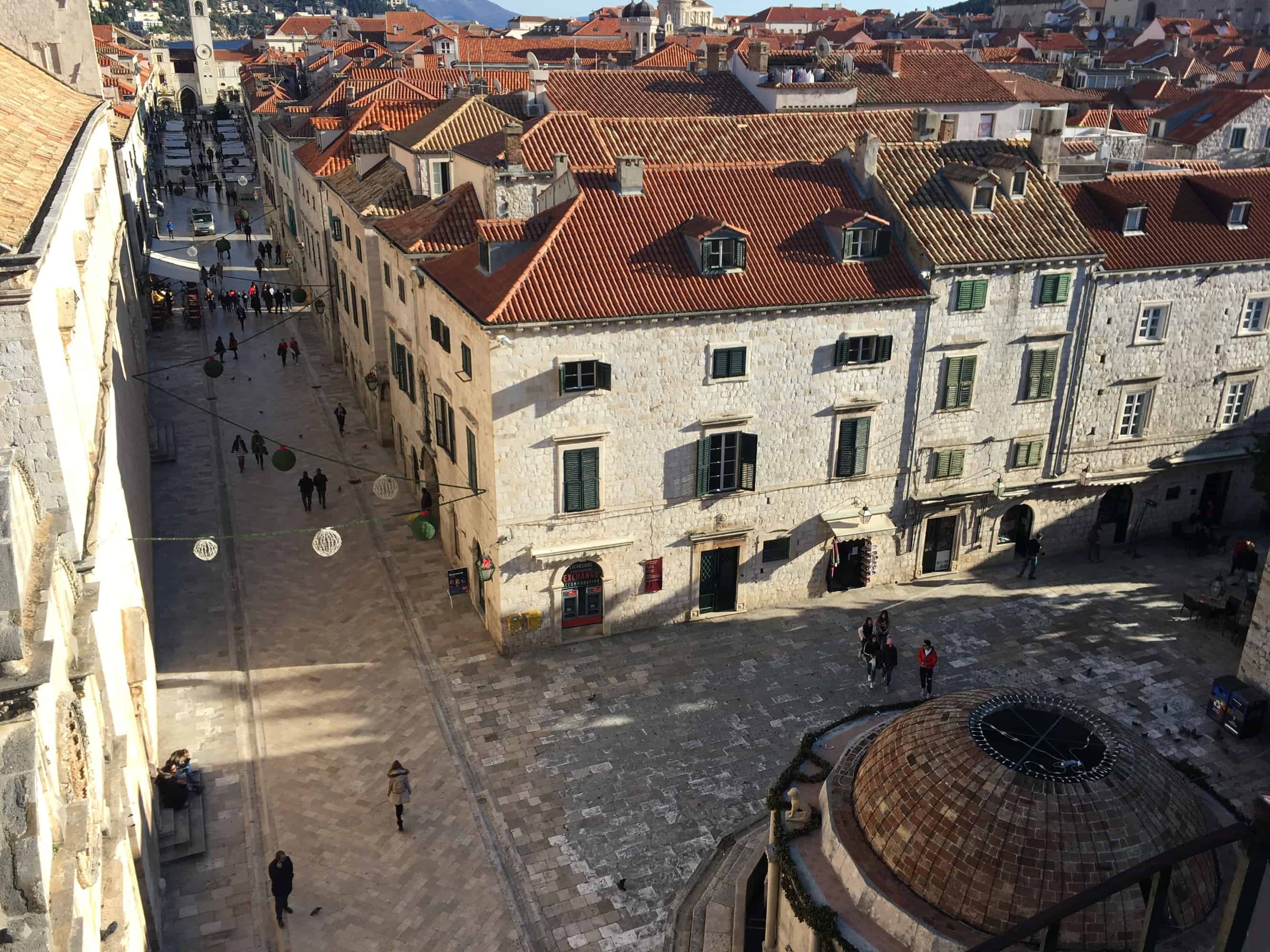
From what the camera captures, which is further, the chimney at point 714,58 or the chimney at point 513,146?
the chimney at point 714,58

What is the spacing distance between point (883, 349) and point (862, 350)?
0.62 meters

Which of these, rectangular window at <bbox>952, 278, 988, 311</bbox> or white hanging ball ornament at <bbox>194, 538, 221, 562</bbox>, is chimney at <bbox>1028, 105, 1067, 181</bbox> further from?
white hanging ball ornament at <bbox>194, 538, 221, 562</bbox>

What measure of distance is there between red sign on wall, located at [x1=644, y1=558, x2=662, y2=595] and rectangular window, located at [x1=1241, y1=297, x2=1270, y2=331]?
20.8 meters

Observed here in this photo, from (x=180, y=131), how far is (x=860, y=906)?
408 ft

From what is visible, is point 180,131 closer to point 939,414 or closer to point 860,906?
point 939,414

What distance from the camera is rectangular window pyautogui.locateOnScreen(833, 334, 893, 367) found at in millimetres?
29375

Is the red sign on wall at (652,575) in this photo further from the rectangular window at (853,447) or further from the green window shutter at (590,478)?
the rectangular window at (853,447)

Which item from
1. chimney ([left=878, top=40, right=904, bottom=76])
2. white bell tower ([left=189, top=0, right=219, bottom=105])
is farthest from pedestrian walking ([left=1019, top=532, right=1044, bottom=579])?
white bell tower ([left=189, top=0, right=219, bottom=105])

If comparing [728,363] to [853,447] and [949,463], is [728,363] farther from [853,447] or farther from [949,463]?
[949,463]

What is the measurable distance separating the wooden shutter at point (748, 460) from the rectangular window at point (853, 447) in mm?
2695

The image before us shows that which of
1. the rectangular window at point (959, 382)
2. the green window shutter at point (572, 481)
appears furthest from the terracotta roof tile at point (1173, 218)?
the green window shutter at point (572, 481)

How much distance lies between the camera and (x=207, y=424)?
44.6 m

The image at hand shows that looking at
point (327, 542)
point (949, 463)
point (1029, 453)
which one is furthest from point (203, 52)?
point (1029, 453)

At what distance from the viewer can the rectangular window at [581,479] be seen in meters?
27.8
